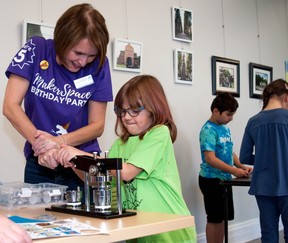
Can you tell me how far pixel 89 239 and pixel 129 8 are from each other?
2873mm

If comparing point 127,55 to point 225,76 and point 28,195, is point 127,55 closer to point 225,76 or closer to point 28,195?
point 225,76

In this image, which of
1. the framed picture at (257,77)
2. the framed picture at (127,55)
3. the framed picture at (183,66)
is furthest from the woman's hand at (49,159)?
the framed picture at (257,77)

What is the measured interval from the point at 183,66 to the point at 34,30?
1600mm

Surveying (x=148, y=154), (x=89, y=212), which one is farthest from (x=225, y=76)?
(x=89, y=212)

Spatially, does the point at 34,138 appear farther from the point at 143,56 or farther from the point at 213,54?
the point at 213,54

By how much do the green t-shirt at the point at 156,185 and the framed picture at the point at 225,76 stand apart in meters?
2.90

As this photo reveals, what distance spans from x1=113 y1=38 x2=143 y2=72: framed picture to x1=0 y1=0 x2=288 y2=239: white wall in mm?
57

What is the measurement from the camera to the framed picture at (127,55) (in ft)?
11.0

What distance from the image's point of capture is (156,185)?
5.01ft

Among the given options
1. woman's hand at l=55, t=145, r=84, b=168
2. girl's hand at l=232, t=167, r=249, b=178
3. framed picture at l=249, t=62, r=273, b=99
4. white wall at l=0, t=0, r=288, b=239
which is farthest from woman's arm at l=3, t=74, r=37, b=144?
framed picture at l=249, t=62, r=273, b=99

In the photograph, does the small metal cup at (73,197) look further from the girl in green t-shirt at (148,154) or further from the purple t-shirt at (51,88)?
the purple t-shirt at (51,88)

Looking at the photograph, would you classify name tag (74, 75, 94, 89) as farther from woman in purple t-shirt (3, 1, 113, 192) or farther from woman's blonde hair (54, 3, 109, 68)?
woman's blonde hair (54, 3, 109, 68)

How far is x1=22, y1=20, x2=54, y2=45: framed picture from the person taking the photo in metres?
2.79

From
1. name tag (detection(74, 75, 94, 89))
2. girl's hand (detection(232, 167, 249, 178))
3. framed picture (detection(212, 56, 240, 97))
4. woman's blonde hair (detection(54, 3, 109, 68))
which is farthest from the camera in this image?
framed picture (detection(212, 56, 240, 97))
